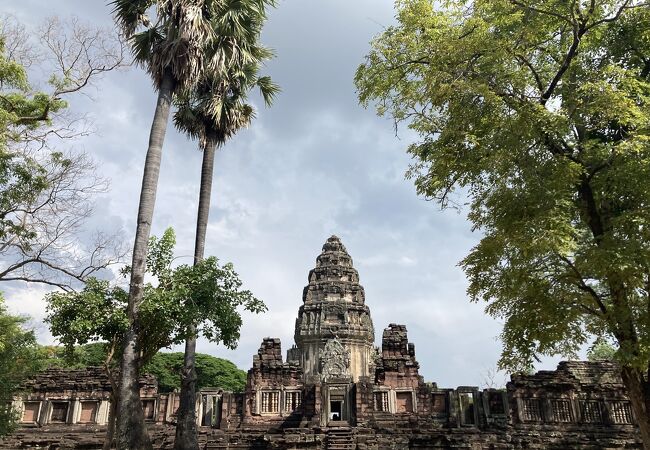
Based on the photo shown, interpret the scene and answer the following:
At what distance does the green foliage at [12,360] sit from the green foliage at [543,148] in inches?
535

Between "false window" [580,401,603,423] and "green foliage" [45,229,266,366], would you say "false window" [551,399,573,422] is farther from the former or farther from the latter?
"green foliage" [45,229,266,366]

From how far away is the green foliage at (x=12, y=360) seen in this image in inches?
643

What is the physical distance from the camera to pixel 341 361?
33438 millimetres

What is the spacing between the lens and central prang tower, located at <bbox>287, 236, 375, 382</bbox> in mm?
37469

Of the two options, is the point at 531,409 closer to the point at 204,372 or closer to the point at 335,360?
the point at 335,360

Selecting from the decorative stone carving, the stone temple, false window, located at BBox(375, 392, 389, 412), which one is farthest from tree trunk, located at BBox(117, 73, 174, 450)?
the decorative stone carving

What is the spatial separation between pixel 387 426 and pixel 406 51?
1436 cm

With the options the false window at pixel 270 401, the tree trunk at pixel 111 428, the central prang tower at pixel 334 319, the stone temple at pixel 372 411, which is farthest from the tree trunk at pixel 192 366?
the central prang tower at pixel 334 319

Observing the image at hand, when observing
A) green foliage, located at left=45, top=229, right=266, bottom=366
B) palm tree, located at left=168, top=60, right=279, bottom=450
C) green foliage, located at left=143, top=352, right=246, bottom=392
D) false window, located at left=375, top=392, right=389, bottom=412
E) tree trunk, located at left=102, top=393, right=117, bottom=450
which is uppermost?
palm tree, located at left=168, top=60, right=279, bottom=450

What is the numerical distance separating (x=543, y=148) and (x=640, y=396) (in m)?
5.13

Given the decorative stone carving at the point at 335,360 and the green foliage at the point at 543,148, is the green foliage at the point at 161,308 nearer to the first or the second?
the green foliage at the point at 543,148

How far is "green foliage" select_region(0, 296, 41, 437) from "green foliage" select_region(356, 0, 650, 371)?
13592 millimetres

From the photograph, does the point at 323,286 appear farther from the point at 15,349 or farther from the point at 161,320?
the point at 161,320

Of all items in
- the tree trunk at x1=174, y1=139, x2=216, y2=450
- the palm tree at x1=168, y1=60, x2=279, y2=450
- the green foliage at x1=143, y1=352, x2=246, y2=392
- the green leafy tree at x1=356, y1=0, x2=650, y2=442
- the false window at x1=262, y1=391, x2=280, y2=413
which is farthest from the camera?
the green foliage at x1=143, y1=352, x2=246, y2=392
